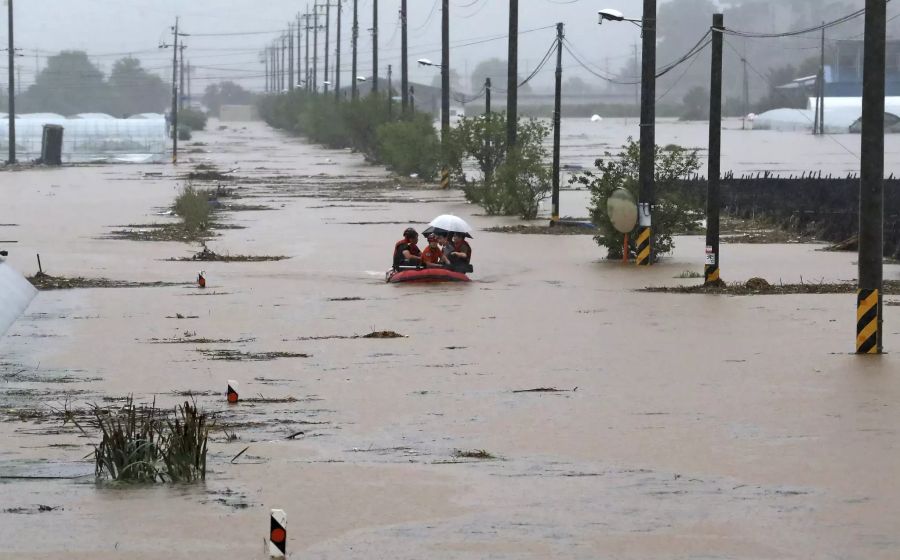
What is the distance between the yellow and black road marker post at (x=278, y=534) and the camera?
8.59 meters

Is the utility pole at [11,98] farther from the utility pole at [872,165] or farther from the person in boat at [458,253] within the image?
the utility pole at [872,165]

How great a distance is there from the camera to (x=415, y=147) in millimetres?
64375

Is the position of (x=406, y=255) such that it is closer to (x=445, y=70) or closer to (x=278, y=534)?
(x=278, y=534)

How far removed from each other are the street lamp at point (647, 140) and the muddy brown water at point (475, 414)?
76 centimetres

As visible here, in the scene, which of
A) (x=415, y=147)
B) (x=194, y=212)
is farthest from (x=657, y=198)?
(x=415, y=147)

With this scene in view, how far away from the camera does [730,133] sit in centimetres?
13062

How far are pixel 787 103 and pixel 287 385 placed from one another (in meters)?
155

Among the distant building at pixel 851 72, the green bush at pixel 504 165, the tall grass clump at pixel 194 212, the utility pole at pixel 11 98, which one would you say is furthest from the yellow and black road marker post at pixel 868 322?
the distant building at pixel 851 72

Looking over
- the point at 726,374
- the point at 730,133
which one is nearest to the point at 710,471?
the point at 726,374

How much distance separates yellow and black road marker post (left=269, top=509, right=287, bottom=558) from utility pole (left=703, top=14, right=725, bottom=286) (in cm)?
1590

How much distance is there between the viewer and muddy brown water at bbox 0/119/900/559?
395 inches

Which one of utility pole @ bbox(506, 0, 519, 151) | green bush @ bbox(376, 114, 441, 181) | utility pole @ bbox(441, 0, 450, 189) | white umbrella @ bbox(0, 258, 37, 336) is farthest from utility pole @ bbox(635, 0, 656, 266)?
green bush @ bbox(376, 114, 441, 181)

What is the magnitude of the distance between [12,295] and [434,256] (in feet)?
22.9

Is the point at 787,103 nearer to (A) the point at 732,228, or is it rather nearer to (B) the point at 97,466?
(A) the point at 732,228
